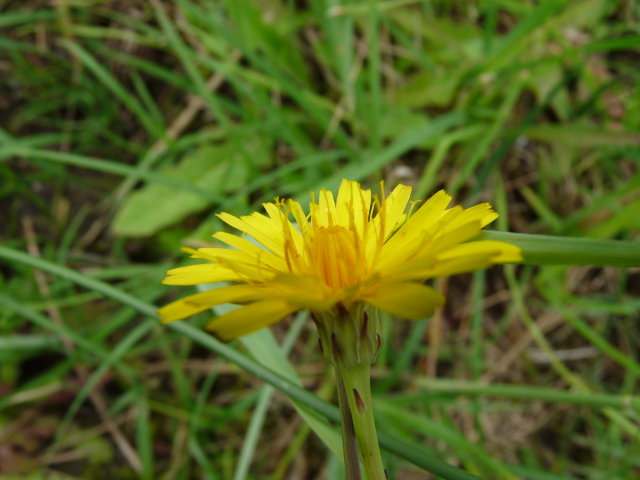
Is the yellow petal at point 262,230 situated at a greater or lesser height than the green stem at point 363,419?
greater

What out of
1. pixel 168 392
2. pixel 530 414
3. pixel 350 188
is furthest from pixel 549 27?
pixel 168 392

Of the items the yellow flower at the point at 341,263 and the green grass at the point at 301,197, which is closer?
the yellow flower at the point at 341,263

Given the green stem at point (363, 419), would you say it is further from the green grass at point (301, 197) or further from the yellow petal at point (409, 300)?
the green grass at point (301, 197)

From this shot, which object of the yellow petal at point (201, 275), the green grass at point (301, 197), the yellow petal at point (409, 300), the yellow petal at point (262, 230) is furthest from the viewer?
the green grass at point (301, 197)

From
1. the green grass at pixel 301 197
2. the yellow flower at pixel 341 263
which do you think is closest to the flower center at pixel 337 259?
the yellow flower at pixel 341 263

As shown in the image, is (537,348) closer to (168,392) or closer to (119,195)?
(168,392)

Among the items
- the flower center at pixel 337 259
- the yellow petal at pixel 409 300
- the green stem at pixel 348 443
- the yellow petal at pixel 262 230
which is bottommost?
the green stem at pixel 348 443

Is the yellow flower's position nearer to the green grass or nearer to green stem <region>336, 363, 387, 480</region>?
green stem <region>336, 363, 387, 480</region>

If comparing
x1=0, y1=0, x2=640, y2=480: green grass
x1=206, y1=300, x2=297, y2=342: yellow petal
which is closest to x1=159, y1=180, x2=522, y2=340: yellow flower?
x1=206, y1=300, x2=297, y2=342: yellow petal

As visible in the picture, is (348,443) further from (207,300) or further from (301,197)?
(301,197)
